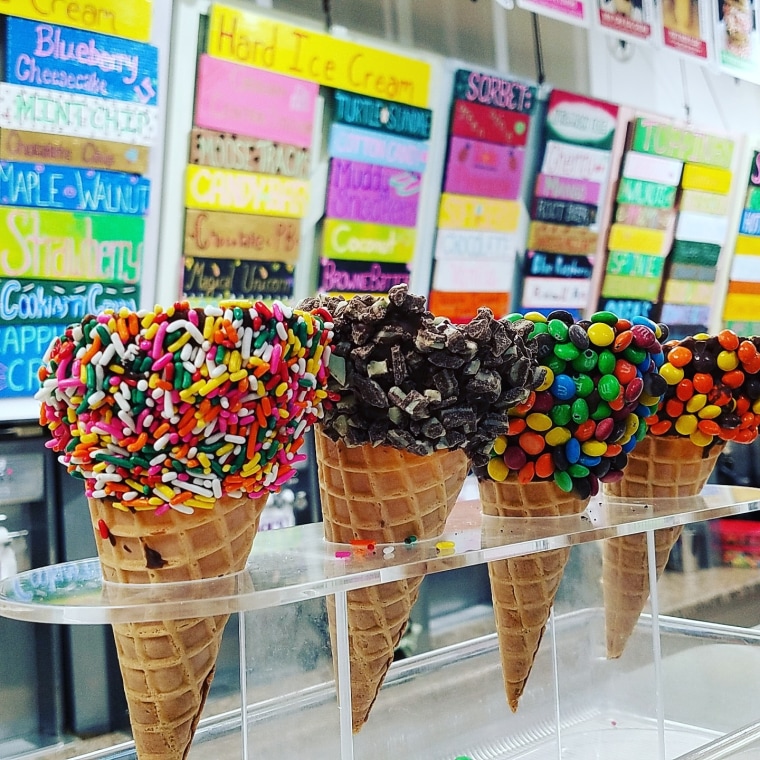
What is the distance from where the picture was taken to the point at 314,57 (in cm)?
266

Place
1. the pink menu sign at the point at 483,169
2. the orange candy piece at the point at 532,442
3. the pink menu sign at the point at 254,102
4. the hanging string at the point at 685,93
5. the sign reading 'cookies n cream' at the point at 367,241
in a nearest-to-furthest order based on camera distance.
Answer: the orange candy piece at the point at 532,442 < the pink menu sign at the point at 254,102 < the sign reading 'cookies n cream' at the point at 367,241 < the pink menu sign at the point at 483,169 < the hanging string at the point at 685,93

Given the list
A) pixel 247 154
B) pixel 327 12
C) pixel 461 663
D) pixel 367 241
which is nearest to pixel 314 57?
pixel 327 12

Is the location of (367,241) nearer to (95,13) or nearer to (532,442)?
(95,13)

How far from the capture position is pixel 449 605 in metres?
2.55

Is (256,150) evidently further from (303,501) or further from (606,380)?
(606,380)

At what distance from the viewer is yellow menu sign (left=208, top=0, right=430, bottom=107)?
247cm

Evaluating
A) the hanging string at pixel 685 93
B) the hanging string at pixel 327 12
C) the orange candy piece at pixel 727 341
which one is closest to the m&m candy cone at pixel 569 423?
the orange candy piece at pixel 727 341

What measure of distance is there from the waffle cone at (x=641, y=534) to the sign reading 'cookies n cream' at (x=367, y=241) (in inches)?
54.5

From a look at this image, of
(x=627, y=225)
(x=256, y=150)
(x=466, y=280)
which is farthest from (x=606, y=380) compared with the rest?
(x=627, y=225)

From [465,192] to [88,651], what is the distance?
184cm

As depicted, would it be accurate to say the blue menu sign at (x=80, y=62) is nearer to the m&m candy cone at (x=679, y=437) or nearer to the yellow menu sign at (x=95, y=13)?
the yellow menu sign at (x=95, y=13)

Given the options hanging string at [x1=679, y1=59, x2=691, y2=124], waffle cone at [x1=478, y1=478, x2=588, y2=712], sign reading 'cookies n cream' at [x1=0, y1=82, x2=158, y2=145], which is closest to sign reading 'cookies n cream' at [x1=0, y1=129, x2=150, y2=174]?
sign reading 'cookies n cream' at [x1=0, y1=82, x2=158, y2=145]

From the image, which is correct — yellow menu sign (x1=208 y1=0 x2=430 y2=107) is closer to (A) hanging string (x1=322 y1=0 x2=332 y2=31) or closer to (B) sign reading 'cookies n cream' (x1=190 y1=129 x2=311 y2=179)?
(A) hanging string (x1=322 y1=0 x2=332 y2=31)

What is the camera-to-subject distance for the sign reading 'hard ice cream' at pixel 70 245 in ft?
7.17
